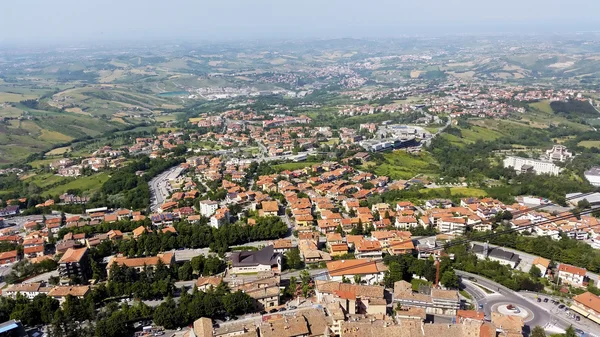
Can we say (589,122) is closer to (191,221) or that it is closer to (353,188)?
(353,188)

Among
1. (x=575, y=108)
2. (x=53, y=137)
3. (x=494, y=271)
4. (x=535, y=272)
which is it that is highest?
(x=575, y=108)

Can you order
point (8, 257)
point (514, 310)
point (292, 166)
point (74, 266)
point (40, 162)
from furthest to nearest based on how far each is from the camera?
point (40, 162)
point (292, 166)
point (8, 257)
point (74, 266)
point (514, 310)

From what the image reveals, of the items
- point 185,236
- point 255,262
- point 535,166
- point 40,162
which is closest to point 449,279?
point 255,262

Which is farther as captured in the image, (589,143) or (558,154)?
(589,143)

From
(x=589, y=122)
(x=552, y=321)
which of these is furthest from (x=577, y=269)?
(x=589, y=122)

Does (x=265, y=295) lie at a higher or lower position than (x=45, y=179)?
higher

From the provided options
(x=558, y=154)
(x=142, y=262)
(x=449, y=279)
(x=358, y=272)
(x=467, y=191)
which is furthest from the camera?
(x=558, y=154)

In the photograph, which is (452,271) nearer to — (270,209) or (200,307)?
(200,307)

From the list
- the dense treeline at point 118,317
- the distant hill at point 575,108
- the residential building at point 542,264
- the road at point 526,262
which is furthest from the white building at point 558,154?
the dense treeline at point 118,317
